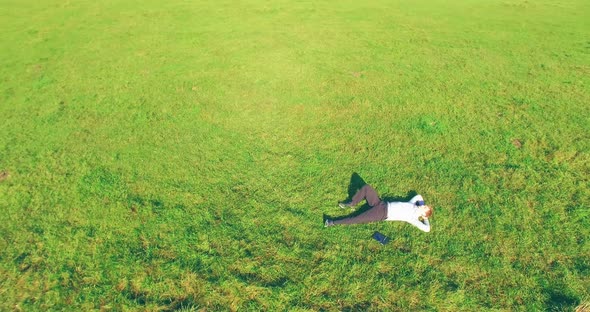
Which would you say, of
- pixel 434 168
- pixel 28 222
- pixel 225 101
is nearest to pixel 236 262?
pixel 28 222

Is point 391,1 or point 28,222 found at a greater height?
point 391,1

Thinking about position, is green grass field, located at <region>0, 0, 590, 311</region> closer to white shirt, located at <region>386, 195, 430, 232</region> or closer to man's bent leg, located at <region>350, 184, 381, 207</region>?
white shirt, located at <region>386, 195, 430, 232</region>

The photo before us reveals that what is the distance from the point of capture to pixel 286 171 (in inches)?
255

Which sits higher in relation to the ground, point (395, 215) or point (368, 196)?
point (368, 196)

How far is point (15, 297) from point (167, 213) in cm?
216

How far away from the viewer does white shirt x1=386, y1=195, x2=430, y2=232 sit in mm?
5293

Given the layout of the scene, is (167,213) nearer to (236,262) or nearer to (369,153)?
(236,262)

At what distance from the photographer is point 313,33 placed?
45.0ft

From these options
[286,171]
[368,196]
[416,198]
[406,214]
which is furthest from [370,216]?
[286,171]

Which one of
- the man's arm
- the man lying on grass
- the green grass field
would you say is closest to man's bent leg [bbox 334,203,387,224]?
the man lying on grass

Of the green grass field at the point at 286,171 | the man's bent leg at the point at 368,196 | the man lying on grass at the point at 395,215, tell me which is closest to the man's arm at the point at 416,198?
the man lying on grass at the point at 395,215

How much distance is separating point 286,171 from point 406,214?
2352 millimetres

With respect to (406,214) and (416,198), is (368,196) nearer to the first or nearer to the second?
(406,214)

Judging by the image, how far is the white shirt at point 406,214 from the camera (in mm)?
5293
